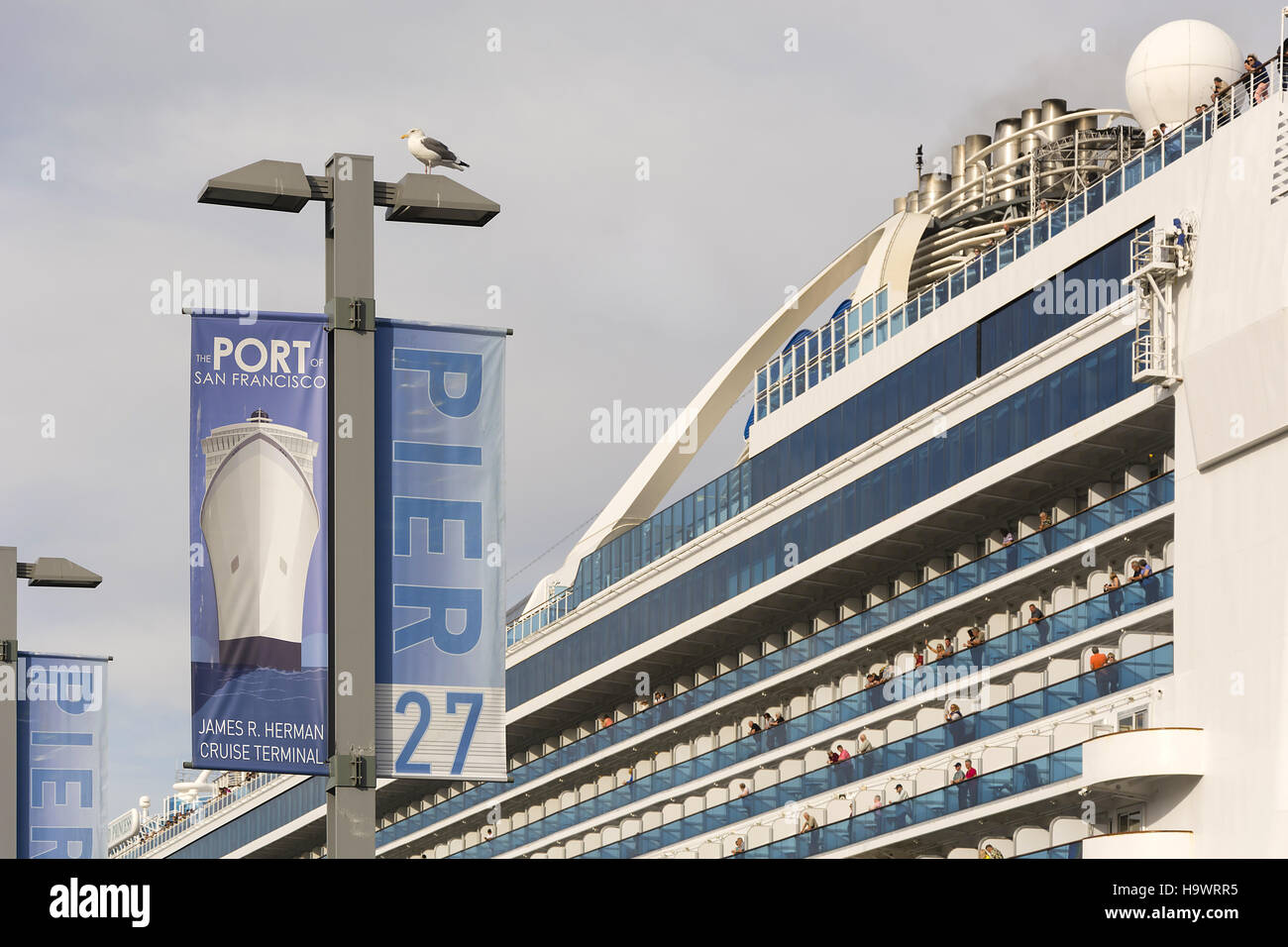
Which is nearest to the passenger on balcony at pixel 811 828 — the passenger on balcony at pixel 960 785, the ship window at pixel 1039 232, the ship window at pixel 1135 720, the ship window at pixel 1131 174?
the passenger on balcony at pixel 960 785

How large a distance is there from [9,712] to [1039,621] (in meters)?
25.1

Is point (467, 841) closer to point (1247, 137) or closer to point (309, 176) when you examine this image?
point (1247, 137)

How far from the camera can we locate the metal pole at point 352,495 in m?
20.6

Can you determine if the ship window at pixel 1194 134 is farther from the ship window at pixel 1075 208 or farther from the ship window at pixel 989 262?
the ship window at pixel 989 262

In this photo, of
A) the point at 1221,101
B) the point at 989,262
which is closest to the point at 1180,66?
the point at 1221,101

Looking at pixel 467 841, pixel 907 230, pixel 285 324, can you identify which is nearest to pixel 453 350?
pixel 285 324

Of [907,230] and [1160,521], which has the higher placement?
[907,230]

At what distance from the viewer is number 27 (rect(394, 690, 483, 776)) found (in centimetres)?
2109

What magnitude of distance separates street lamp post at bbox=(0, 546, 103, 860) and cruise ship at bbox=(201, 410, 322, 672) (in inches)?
576

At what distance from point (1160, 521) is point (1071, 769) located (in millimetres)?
5351

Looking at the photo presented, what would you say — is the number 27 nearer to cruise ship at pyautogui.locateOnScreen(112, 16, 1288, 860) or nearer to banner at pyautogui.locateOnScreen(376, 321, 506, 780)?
banner at pyautogui.locateOnScreen(376, 321, 506, 780)

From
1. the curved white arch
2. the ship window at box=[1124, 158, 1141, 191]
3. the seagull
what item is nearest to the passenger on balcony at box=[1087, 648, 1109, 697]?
the ship window at box=[1124, 158, 1141, 191]

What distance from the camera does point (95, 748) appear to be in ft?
125
